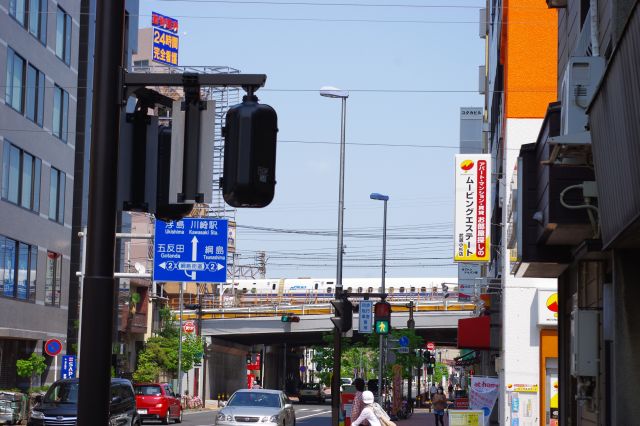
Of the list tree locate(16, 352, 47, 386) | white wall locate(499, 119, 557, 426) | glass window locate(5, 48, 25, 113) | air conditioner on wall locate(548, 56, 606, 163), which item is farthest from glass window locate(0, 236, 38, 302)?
air conditioner on wall locate(548, 56, 606, 163)

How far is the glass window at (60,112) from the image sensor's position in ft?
160

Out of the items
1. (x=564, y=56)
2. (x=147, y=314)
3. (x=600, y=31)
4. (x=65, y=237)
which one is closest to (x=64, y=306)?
(x=65, y=237)

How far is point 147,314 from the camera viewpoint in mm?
70562

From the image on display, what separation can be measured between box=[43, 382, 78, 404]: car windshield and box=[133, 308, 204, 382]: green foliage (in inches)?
1374

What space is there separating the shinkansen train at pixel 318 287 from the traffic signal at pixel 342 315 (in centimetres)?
6299

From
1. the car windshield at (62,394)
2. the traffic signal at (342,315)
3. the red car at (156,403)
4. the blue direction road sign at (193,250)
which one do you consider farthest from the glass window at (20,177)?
the traffic signal at (342,315)

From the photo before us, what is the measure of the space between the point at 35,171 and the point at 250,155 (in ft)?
136

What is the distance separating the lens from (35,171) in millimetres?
46281

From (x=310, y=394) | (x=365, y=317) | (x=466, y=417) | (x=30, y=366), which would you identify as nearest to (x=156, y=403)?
(x=30, y=366)

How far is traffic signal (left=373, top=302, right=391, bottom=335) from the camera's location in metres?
34.6

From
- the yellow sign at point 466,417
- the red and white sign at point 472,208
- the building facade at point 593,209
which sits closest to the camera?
the building facade at point 593,209

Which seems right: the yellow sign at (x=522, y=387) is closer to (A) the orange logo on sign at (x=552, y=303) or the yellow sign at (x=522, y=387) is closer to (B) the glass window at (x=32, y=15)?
(A) the orange logo on sign at (x=552, y=303)

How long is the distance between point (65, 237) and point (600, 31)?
40.7 meters

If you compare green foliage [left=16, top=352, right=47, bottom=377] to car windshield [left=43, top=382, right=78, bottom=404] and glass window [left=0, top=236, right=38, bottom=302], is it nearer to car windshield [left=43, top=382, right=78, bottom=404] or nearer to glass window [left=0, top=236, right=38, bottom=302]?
glass window [left=0, top=236, right=38, bottom=302]
